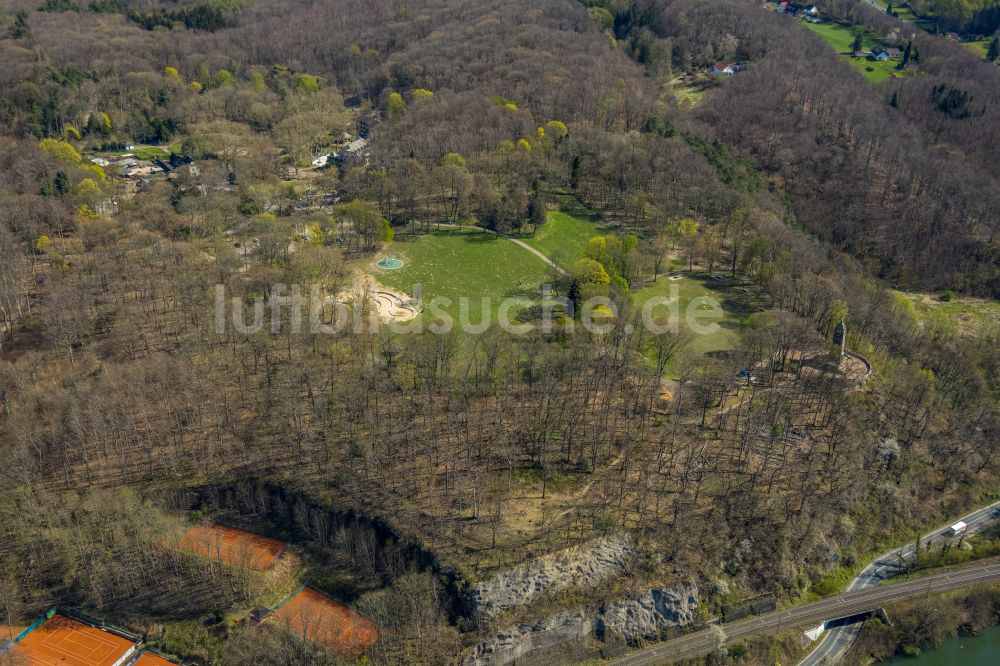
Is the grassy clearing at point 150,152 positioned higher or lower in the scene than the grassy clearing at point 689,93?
lower

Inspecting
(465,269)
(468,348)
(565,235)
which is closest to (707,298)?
(565,235)

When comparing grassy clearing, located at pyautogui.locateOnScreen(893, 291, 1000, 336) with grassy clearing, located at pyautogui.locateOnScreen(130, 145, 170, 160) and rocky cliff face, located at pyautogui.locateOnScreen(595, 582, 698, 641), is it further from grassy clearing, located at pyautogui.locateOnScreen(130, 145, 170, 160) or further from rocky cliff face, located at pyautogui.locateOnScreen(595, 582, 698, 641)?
grassy clearing, located at pyautogui.locateOnScreen(130, 145, 170, 160)

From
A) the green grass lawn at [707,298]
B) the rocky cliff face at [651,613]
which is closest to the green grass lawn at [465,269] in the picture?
the green grass lawn at [707,298]

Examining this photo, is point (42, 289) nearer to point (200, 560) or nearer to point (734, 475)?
point (200, 560)

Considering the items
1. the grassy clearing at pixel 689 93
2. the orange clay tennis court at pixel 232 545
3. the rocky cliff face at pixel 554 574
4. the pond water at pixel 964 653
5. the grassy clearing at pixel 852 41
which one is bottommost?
the pond water at pixel 964 653

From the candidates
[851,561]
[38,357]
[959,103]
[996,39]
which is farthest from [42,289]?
[996,39]

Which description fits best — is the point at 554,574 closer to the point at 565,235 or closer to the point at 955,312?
the point at 565,235

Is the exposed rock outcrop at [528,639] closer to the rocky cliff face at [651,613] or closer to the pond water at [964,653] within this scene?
the rocky cliff face at [651,613]

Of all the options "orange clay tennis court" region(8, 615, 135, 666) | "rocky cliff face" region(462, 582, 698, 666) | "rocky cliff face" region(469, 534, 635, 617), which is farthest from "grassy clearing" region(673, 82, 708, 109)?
"orange clay tennis court" region(8, 615, 135, 666)
